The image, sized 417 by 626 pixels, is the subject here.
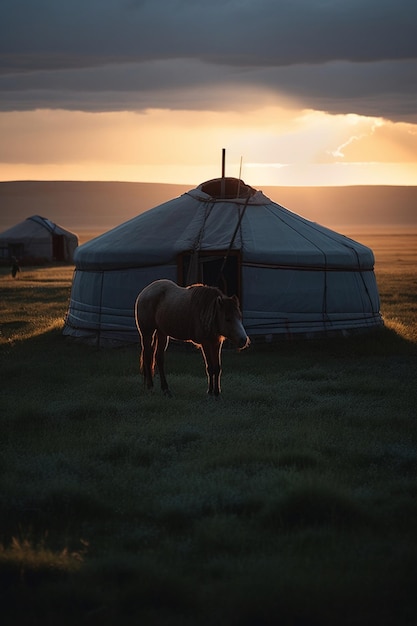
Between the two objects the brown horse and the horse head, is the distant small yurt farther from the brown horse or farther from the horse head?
the horse head

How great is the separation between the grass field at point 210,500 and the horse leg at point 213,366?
183 mm

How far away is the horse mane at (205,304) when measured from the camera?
987 centimetres

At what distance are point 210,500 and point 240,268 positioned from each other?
833cm

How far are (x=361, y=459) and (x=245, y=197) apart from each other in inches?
364

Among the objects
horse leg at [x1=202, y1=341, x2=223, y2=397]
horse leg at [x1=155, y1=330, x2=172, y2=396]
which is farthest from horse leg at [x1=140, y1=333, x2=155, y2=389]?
horse leg at [x1=202, y1=341, x2=223, y2=397]

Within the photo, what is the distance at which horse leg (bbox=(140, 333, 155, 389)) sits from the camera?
35.1 ft

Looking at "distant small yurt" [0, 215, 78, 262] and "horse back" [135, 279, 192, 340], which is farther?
"distant small yurt" [0, 215, 78, 262]

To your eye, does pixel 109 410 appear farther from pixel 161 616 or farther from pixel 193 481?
pixel 161 616

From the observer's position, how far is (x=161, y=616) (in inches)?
176

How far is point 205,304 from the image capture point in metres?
10.0

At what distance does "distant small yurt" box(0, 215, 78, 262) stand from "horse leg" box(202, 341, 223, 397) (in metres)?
32.7

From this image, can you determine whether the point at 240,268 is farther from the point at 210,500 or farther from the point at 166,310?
the point at 210,500

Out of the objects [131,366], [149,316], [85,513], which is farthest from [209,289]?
[85,513]

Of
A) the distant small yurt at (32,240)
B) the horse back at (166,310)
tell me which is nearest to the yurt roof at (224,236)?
the horse back at (166,310)
